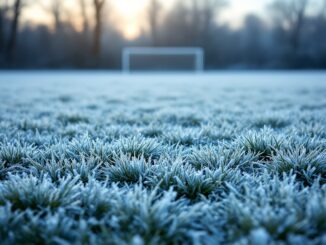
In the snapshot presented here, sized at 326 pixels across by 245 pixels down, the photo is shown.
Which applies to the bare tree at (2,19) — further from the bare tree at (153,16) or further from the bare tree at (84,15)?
the bare tree at (153,16)

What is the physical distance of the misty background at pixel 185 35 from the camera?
33.2 meters

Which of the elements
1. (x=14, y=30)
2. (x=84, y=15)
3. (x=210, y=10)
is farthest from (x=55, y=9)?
(x=210, y=10)

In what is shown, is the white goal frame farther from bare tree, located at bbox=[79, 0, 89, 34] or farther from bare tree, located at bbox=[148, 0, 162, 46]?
bare tree, located at bbox=[79, 0, 89, 34]

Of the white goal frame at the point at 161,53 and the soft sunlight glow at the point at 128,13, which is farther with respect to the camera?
the soft sunlight glow at the point at 128,13

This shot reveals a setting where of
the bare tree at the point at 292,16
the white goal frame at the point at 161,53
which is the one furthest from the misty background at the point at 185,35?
the white goal frame at the point at 161,53

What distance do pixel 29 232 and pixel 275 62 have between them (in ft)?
120

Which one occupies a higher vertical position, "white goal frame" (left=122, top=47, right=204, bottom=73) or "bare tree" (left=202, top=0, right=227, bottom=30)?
"bare tree" (left=202, top=0, right=227, bottom=30)

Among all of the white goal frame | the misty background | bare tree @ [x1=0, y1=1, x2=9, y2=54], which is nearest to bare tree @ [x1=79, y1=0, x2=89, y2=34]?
the misty background

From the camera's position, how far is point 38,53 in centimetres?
3428

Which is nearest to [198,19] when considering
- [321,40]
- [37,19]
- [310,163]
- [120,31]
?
[120,31]

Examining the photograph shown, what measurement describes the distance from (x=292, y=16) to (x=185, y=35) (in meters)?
13.3

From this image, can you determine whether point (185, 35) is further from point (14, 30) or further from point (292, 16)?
point (14, 30)

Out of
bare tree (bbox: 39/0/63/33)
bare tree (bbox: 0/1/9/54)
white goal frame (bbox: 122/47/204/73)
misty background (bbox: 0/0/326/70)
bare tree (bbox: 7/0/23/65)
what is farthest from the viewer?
misty background (bbox: 0/0/326/70)

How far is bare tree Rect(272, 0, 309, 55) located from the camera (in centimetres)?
3453
